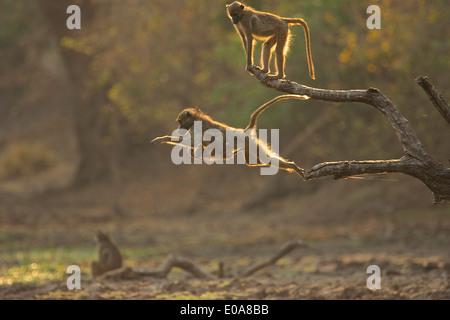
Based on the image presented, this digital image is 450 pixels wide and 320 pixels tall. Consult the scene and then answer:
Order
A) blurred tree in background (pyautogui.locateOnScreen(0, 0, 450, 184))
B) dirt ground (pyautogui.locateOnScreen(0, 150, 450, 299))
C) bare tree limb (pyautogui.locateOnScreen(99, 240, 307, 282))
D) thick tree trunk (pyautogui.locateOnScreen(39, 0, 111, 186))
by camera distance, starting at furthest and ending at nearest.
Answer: thick tree trunk (pyautogui.locateOnScreen(39, 0, 111, 186)) → blurred tree in background (pyautogui.locateOnScreen(0, 0, 450, 184)) → bare tree limb (pyautogui.locateOnScreen(99, 240, 307, 282)) → dirt ground (pyautogui.locateOnScreen(0, 150, 450, 299))

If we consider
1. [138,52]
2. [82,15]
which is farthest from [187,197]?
[82,15]

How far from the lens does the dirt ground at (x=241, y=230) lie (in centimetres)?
823

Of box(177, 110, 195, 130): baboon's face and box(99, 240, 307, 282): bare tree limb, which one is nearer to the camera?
box(177, 110, 195, 130): baboon's face

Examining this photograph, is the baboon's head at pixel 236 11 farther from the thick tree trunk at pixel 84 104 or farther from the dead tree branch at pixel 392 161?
the thick tree trunk at pixel 84 104

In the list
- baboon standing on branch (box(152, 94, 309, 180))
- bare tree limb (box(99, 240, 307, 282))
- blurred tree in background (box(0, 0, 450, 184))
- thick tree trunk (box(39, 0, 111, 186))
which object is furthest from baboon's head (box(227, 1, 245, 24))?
thick tree trunk (box(39, 0, 111, 186))

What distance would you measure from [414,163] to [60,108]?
104ft

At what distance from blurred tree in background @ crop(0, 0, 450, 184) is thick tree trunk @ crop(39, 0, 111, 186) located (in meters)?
0.04

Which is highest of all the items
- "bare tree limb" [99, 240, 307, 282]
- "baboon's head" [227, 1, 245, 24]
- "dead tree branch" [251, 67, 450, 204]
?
"baboon's head" [227, 1, 245, 24]

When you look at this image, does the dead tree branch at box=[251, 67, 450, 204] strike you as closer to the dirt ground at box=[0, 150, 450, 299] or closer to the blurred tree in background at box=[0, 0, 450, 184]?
the dirt ground at box=[0, 150, 450, 299]

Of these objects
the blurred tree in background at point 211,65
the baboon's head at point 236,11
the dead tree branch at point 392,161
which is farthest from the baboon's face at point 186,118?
the blurred tree in background at point 211,65

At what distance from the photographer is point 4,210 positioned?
733 inches

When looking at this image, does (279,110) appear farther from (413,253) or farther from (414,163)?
(414,163)

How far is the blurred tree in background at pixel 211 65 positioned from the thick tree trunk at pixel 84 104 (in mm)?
37

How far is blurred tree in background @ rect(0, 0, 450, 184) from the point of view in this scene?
14867 millimetres
